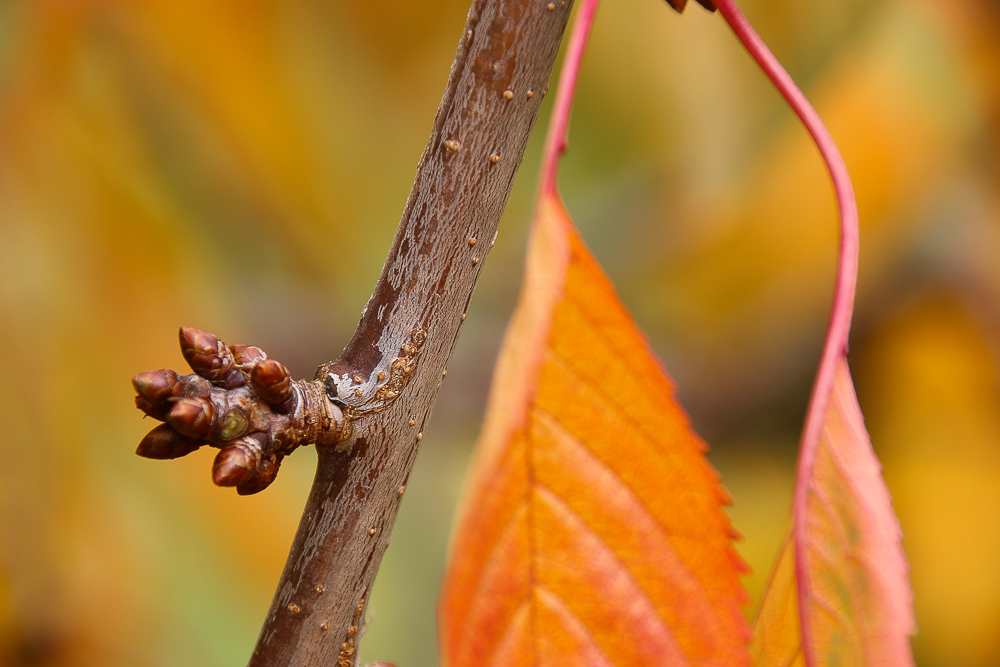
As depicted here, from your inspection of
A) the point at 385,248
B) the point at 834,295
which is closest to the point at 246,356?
the point at 834,295

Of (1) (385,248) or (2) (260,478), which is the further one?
(1) (385,248)

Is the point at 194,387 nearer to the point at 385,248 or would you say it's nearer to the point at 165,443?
the point at 165,443

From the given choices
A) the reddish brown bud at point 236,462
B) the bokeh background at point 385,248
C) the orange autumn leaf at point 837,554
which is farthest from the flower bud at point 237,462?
the bokeh background at point 385,248

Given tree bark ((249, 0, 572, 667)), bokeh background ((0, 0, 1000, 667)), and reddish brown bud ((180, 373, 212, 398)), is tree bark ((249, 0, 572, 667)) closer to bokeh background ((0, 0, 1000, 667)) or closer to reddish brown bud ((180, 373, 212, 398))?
reddish brown bud ((180, 373, 212, 398))

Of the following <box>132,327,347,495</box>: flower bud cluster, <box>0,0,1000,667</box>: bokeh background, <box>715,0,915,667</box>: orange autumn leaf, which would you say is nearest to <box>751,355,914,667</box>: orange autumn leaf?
<box>715,0,915,667</box>: orange autumn leaf

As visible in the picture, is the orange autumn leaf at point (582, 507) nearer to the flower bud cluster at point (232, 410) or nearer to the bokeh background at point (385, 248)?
the flower bud cluster at point (232, 410)

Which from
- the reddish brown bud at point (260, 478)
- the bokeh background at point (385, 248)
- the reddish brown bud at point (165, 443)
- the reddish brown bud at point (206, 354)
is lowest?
the reddish brown bud at point (260, 478)
